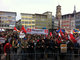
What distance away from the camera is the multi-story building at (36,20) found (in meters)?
102

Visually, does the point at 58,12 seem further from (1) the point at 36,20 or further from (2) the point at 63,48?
(2) the point at 63,48

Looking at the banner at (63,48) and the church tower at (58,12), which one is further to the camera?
the church tower at (58,12)

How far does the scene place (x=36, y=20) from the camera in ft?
344

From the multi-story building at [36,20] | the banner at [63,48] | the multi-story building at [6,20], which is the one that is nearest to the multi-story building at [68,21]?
the multi-story building at [36,20]

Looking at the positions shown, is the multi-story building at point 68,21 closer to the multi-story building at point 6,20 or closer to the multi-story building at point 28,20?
the multi-story building at point 28,20

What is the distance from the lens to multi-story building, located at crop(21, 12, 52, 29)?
102 m

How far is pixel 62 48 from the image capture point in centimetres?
991

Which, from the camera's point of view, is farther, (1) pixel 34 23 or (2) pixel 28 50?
(1) pixel 34 23

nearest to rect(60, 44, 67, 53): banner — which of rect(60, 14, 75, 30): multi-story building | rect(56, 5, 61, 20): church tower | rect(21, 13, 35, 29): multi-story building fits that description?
rect(60, 14, 75, 30): multi-story building

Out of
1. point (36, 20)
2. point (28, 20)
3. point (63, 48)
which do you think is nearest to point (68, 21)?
point (36, 20)

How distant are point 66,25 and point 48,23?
53.3 ft

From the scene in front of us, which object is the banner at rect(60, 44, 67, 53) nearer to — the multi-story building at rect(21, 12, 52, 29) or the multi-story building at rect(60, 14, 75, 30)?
the multi-story building at rect(60, 14, 75, 30)

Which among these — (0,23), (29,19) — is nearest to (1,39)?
(0,23)

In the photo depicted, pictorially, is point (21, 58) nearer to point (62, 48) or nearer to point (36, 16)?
point (62, 48)
